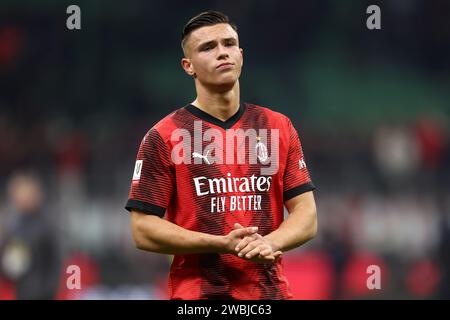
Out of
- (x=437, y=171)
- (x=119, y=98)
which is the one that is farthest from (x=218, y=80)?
(x=119, y=98)

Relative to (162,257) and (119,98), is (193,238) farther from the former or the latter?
(119,98)

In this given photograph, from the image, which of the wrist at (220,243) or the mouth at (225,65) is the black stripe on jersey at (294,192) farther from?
the mouth at (225,65)

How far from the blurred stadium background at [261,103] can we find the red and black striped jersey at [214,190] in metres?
4.89

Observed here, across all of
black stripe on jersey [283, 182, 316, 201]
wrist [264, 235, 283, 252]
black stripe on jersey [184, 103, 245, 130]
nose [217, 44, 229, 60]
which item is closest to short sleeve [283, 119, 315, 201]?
black stripe on jersey [283, 182, 316, 201]

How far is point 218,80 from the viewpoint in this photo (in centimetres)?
493

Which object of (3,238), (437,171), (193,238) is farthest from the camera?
(437,171)

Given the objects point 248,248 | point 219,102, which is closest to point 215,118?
point 219,102

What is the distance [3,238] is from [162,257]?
1756 mm

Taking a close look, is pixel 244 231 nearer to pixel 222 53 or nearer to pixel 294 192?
pixel 294 192

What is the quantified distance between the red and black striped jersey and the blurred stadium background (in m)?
4.89

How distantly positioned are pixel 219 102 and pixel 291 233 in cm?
76

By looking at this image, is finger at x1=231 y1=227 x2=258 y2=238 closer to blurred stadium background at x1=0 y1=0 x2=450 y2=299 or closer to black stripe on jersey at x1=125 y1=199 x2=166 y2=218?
black stripe on jersey at x1=125 y1=199 x2=166 y2=218

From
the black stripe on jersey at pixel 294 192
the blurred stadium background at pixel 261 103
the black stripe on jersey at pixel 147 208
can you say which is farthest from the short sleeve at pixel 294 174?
the blurred stadium background at pixel 261 103

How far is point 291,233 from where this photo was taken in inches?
190
